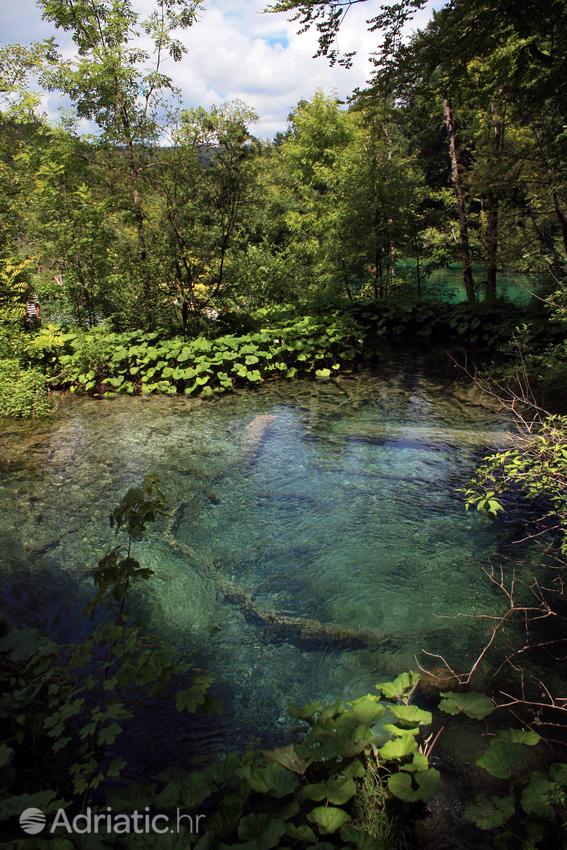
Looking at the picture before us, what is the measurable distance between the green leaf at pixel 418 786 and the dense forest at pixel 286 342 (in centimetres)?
2

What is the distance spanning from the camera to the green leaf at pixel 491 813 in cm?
176

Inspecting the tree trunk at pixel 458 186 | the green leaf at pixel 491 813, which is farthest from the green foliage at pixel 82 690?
the tree trunk at pixel 458 186

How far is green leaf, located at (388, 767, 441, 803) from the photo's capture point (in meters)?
1.90

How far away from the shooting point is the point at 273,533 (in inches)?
180

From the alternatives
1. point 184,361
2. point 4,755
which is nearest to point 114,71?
point 184,361

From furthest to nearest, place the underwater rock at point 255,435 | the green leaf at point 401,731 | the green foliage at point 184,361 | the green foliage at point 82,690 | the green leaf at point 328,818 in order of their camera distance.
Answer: the green foliage at point 184,361, the underwater rock at point 255,435, the green leaf at point 401,731, the green foliage at point 82,690, the green leaf at point 328,818

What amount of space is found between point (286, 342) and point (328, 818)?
825 centimetres

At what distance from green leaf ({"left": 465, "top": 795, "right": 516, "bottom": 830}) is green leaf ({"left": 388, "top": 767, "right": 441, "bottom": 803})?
0.49ft

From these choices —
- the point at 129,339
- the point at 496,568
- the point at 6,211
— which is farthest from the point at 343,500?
the point at 6,211

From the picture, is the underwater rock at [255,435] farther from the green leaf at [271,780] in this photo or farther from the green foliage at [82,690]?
the green leaf at [271,780]

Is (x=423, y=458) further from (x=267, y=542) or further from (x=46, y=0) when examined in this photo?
(x=46, y=0)

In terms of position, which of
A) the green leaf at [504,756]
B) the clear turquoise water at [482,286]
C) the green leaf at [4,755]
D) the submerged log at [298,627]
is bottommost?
the submerged log at [298,627]

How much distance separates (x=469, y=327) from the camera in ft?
35.0

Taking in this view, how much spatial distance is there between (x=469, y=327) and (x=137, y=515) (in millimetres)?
9929
